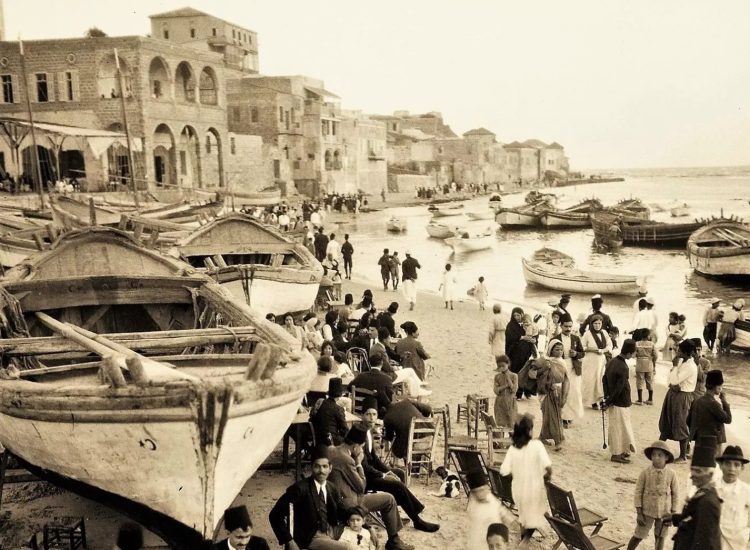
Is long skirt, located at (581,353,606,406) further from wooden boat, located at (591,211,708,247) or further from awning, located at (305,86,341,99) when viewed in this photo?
awning, located at (305,86,341,99)

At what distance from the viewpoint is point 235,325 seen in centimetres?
838

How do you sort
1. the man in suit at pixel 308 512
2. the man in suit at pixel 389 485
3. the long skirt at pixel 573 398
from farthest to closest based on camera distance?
the long skirt at pixel 573 398, the man in suit at pixel 389 485, the man in suit at pixel 308 512

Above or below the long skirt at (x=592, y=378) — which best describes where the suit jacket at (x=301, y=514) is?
above

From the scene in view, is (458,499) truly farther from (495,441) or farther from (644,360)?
(644,360)

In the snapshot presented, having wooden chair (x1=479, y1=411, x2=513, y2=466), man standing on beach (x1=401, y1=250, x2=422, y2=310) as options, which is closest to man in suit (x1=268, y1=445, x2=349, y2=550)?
wooden chair (x1=479, y1=411, x2=513, y2=466)

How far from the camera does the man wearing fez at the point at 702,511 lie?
491 centimetres

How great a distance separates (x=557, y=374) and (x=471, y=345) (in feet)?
22.3

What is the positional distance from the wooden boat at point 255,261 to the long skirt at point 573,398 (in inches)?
235

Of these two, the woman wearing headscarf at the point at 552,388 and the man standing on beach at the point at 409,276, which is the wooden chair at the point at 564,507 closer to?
the woman wearing headscarf at the point at 552,388

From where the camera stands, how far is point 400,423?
757 centimetres

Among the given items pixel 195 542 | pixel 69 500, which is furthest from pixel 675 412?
pixel 69 500

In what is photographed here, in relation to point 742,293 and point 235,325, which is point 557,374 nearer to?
point 235,325

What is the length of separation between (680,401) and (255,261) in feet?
34.6

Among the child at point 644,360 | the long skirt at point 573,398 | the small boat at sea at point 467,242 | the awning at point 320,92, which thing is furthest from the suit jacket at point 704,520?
the awning at point 320,92
